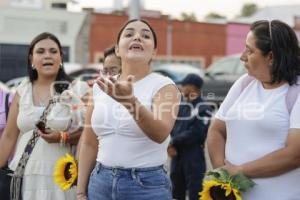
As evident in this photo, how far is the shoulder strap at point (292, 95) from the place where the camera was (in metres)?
3.20

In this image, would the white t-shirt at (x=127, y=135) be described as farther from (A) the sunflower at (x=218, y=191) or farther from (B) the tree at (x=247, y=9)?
(B) the tree at (x=247, y=9)

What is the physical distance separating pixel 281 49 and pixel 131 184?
1.07m

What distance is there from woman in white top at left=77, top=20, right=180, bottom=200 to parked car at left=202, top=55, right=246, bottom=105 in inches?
401

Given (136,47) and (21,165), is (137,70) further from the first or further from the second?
(21,165)

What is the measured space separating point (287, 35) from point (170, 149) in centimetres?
355

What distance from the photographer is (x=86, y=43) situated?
3216 centimetres

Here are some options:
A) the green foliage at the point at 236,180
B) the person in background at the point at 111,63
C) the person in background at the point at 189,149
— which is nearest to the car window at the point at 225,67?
the person in background at the point at 189,149

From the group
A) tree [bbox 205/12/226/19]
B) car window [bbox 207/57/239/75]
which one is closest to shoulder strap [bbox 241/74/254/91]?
car window [bbox 207/57/239/75]

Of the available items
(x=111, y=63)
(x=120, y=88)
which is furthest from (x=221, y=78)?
(x=120, y=88)

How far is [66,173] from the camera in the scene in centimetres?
414

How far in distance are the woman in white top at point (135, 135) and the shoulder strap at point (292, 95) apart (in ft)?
1.98

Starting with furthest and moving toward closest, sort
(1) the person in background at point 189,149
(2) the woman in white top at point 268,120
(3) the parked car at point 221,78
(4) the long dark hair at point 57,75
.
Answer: (3) the parked car at point 221,78, (1) the person in background at point 189,149, (4) the long dark hair at point 57,75, (2) the woman in white top at point 268,120

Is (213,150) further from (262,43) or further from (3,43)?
(3,43)

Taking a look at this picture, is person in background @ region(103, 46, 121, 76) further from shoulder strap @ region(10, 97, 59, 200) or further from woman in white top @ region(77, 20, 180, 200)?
woman in white top @ region(77, 20, 180, 200)
